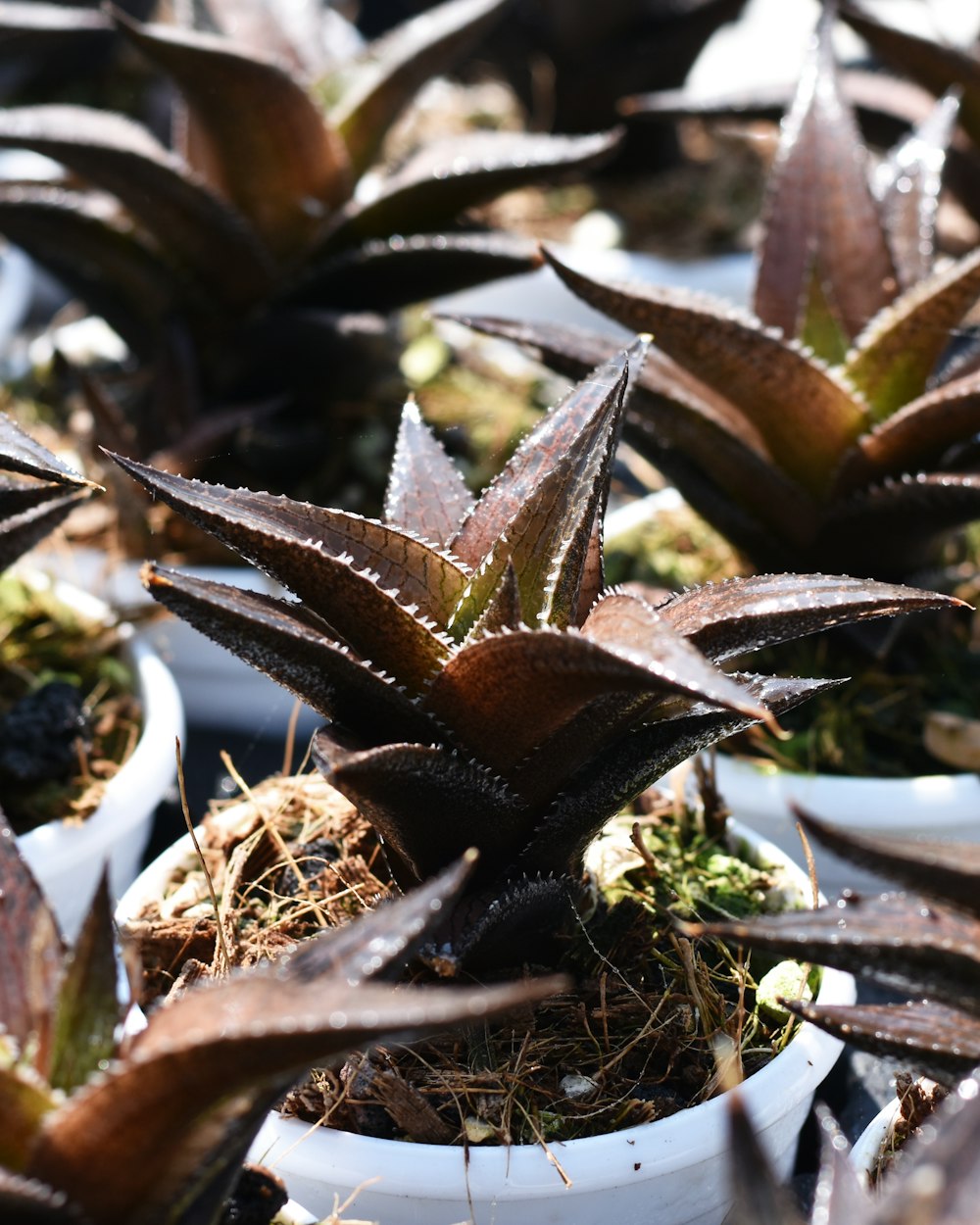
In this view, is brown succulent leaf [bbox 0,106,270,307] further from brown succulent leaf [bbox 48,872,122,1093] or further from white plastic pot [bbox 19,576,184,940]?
brown succulent leaf [bbox 48,872,122,1093]

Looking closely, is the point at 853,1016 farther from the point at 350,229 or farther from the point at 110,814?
the point at 350,229

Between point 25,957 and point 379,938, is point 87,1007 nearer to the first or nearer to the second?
point 25,957

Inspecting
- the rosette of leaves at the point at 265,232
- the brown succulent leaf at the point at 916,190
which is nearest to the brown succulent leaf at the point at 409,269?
the rosette of leaves at the point at 265,232

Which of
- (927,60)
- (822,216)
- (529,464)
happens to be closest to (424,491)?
(529,464)

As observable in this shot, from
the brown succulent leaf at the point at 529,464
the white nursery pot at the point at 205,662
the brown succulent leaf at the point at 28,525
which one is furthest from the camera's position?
the white nursery pot at the point at 205,662

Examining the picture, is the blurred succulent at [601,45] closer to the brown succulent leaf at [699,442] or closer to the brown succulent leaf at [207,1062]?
the brown succulent leaf at [699,442]

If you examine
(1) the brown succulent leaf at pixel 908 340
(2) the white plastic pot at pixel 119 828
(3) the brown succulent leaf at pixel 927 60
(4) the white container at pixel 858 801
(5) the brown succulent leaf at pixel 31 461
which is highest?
(5) the brown succulent leaf at pixel 31 461
